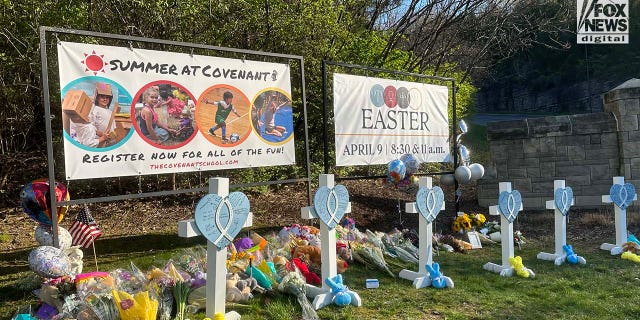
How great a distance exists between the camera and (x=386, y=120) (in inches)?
314

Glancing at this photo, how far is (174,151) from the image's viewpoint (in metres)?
5.71

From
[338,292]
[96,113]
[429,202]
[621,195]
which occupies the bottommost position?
[338,292]

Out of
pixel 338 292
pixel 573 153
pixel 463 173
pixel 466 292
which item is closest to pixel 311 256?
pixel 338 292

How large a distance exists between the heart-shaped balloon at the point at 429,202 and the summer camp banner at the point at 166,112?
7.09 ft

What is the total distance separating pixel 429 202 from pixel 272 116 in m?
2.45

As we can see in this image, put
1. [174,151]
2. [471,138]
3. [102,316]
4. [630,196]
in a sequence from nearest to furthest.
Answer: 1. [102,316]
2. [174,151]
3. [630,196]
4. [471,138]

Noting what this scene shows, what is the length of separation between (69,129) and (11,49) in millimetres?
4691

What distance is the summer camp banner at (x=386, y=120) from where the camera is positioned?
292 inches

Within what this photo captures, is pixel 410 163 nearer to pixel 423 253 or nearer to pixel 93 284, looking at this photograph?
pixel 423 253

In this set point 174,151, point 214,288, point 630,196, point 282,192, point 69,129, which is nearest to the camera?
point 214,288

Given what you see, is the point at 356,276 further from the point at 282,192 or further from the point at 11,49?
the point at 11,49

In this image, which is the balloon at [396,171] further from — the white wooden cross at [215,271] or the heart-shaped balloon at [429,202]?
the white wooden cross at [215,271]

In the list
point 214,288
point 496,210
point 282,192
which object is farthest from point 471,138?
point 214,288

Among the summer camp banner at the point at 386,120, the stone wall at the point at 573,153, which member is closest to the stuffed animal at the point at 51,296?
the summer camp banner at the point at 386,120
